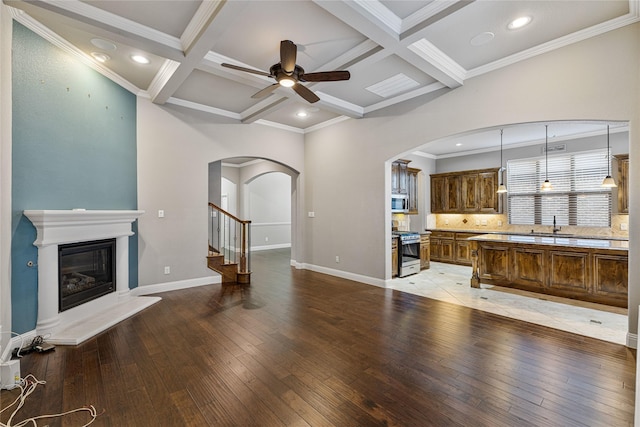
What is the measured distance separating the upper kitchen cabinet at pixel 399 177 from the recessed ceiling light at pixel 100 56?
5.31 metres

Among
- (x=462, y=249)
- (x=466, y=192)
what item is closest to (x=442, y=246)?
(x=462, y=249)

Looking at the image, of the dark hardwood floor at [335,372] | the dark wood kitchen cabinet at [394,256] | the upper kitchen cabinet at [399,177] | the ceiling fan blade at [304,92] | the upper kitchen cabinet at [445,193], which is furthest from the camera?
the upper kitchen cabinet at [445,193]

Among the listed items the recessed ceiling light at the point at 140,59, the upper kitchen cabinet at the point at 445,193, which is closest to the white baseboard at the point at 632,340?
the upper kitchen cabinet at the point at 445,193

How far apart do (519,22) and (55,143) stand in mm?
5341

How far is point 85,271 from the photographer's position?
3.83 metres

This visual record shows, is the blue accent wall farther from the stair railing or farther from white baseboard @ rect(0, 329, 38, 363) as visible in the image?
the stair railing

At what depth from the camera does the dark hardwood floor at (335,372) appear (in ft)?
6.43

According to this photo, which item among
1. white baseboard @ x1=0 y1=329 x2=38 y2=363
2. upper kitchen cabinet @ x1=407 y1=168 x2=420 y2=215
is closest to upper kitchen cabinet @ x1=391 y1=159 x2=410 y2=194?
upper kitchen cabinet @ x1=407 y1=168 x2=420 y2=215

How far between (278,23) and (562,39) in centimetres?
327

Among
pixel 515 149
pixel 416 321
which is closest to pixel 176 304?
pixel 416 321

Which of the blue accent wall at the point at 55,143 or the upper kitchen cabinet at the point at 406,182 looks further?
the upper kitchen cabinet at the point at 406,182

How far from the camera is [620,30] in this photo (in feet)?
9.77

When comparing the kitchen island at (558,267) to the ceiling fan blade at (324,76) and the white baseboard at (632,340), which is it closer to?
the white baseboard at (632,340)

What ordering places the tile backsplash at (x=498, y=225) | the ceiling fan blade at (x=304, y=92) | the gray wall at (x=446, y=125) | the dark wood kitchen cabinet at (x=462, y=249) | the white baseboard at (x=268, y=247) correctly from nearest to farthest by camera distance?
the gray wall at (x=446, y=125)
the ceiling fan blade at (x=304, y=92)
the tile backsplash at (x=498, y=225)
the dark wood kitchen cabinet at (x=462, y=249)
the white baseboard at (x=268, y=247)
